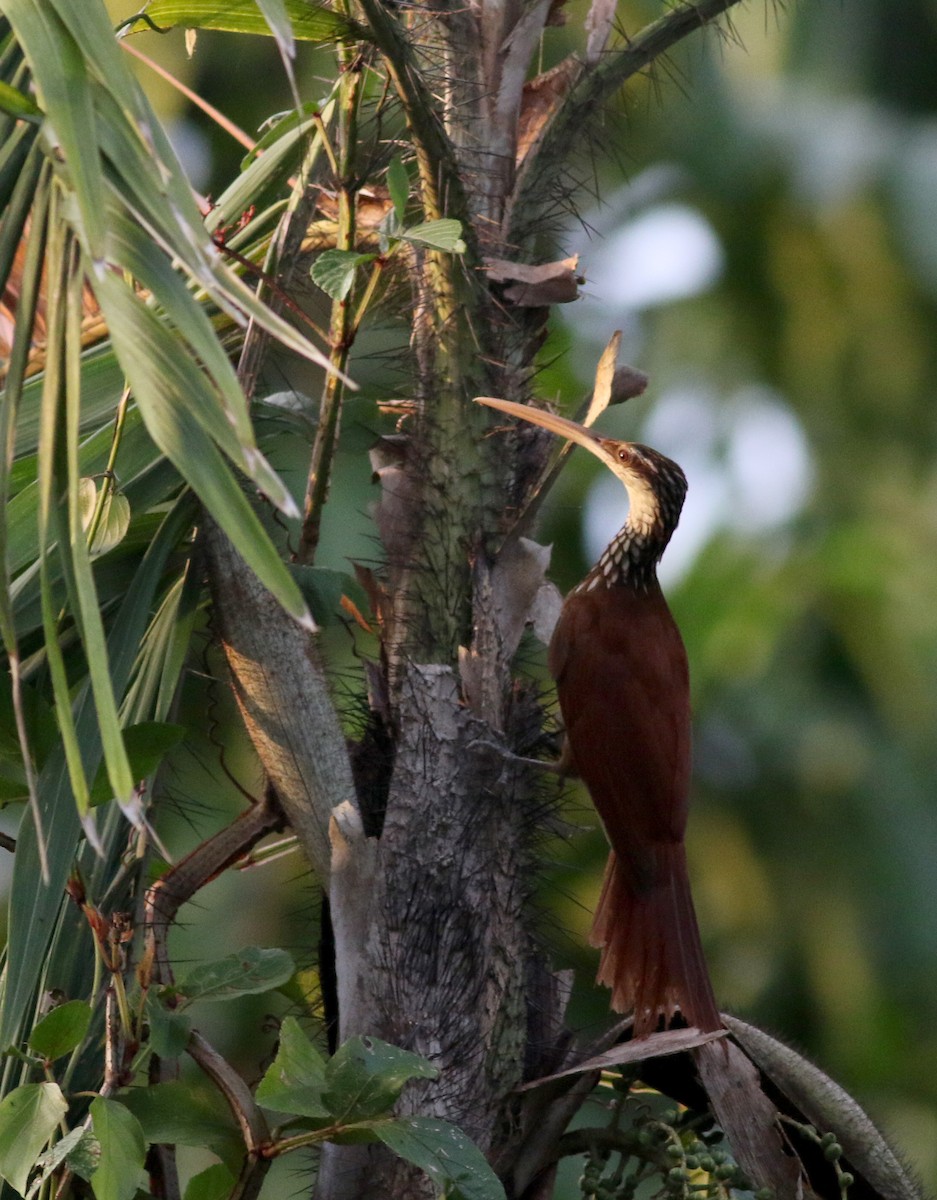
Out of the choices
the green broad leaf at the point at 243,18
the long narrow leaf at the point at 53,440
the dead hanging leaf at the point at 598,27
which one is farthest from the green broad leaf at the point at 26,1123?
the dead hanging leaf at the point at 598,27

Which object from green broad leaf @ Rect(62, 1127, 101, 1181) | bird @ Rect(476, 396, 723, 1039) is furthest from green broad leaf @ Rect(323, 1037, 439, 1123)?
bird @ Rect(476, 396, 723, 1039)

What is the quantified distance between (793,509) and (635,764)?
27.6ft

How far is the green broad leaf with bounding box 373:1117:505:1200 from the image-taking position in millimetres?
1687

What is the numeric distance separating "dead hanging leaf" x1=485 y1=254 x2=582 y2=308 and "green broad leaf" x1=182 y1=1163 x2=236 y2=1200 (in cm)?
129

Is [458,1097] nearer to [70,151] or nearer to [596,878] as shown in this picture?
[70,151]

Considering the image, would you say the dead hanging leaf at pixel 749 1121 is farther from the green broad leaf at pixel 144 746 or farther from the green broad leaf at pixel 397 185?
the green broad leaf at pixel 397 185

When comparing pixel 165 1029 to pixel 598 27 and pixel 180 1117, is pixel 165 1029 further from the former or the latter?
pixel 598 27

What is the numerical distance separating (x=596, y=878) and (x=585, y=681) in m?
4.49

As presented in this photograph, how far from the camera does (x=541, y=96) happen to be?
2.35 meters

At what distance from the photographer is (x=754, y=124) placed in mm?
11719

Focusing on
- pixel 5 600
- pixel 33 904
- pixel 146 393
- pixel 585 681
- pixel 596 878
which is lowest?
pixel 596 878

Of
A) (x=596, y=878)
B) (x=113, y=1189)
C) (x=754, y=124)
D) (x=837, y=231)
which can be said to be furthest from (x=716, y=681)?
(x=113, y=1189)

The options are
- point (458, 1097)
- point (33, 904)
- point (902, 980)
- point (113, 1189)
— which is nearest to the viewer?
point (113, 1189)

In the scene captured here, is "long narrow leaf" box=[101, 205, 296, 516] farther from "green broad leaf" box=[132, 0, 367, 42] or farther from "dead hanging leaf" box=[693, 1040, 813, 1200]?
"dead hanging leaf" box=[693, 1040, 813, 1200]
